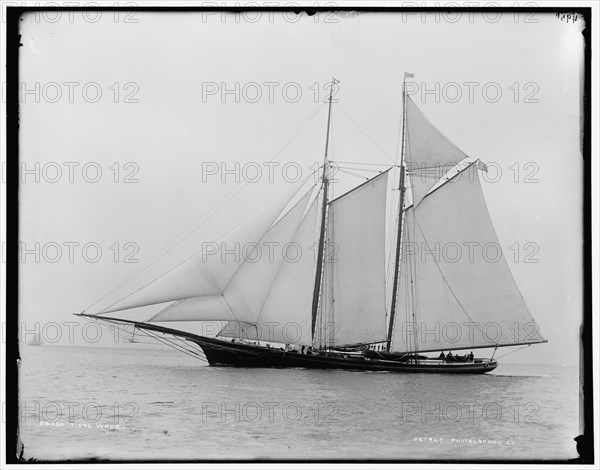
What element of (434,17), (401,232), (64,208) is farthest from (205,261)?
(434,17)

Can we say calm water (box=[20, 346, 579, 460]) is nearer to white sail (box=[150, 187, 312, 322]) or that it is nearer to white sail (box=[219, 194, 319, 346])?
white sail (box=[150, 187, 312, 322])

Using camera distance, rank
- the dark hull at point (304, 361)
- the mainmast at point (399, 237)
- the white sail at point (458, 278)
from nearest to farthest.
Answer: the mainmast at point (399, 237) → the white sail at point (458, 278) → the dark hull at point (304, 361)

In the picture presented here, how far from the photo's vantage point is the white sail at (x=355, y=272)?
1263cm

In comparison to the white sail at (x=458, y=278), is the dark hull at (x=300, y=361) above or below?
below

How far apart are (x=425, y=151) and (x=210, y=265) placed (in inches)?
116

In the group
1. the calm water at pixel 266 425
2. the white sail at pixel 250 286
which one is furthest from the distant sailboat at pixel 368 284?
the calm water at pixel 266 425

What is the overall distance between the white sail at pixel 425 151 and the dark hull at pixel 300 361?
307cm

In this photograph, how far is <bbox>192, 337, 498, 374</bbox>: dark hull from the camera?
1374cm

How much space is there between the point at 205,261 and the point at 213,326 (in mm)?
3315

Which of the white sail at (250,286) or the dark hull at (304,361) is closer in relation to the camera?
the white sail at (250,286)

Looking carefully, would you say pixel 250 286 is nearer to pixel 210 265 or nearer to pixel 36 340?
pixel 210 265

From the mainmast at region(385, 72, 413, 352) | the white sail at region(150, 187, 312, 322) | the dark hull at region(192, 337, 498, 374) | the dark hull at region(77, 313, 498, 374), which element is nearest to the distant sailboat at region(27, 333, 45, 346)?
the white sail at region(150, 187, 312, 322)

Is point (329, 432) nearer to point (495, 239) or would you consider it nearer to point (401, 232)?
point (495, 239)

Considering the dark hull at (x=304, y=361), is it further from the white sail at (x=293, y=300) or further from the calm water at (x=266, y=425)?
the calm water at (x=266, y=425)
